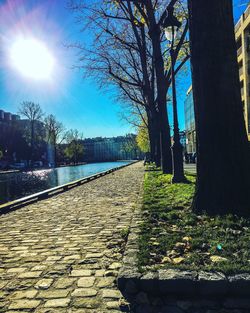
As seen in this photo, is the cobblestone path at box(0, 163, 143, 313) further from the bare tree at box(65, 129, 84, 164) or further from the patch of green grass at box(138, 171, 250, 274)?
the bare tree at box(65, 129, 84, 164)

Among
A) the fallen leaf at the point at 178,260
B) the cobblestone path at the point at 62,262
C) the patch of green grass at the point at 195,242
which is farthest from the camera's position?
the fallen leaf at the point at 178,260

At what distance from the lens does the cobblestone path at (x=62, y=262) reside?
3.29 metres

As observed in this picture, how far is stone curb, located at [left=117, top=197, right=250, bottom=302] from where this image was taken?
3.16 metres

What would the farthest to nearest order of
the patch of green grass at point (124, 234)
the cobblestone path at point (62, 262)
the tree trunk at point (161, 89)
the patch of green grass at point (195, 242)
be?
1. the tree trunk at point (161, 89)
2. the patch of green grass at point (124, 234)
3. the patch of green grass at point (195, 242)
4. the cobblestone path at point (62, 262)

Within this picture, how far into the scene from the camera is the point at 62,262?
4492 mm

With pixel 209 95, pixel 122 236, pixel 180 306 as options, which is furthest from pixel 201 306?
pixel 209 95

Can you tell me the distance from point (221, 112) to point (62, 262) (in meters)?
3.64

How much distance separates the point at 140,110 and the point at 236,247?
3732 cm

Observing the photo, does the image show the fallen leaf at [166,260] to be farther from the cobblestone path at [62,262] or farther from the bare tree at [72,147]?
the bare tree at [72,147]

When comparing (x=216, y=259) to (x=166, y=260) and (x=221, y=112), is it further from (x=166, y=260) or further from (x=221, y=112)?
(x=221, y=112)

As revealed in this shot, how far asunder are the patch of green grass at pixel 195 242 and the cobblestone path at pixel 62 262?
1.64 feet

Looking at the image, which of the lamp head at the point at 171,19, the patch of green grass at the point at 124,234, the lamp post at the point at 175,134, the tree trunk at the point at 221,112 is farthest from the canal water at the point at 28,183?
the tree trunk at the point at 221,112

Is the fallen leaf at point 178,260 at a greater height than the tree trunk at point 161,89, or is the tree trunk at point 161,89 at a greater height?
the tree trunk at point 161,89

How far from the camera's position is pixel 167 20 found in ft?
38.0
